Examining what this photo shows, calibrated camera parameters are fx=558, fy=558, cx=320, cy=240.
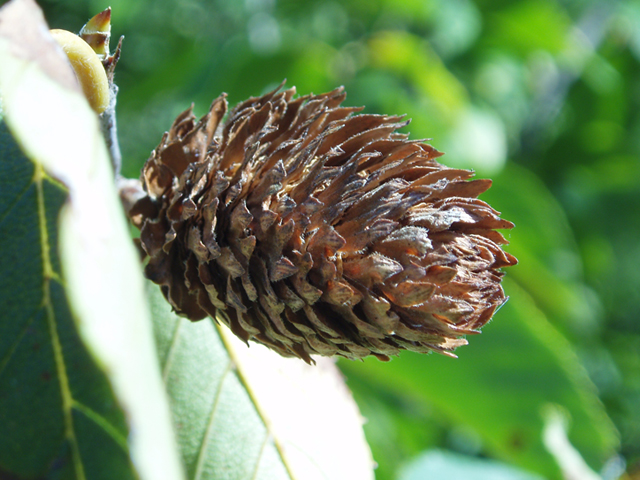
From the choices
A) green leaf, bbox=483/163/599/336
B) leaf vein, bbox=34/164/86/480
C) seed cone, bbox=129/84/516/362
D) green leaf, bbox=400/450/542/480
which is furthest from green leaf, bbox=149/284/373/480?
green leaf, bbox=483/163/599/336

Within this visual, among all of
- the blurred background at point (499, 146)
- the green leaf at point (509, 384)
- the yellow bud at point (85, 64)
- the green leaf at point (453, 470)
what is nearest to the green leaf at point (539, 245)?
the blurred background at point (499, 146)

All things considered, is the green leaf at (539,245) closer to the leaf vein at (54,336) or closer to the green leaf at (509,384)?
the green leaf at (509,384)

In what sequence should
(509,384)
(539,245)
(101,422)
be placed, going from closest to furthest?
(101,422) → (509,384) → (539,245)

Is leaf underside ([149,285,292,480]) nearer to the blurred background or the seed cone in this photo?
the seed cone

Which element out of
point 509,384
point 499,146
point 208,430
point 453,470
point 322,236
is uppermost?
point 322,236

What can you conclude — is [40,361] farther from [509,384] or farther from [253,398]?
[509,384]

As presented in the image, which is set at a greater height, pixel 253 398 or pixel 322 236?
pixel 322 236

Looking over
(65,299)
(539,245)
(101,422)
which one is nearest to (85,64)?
(65,299)
